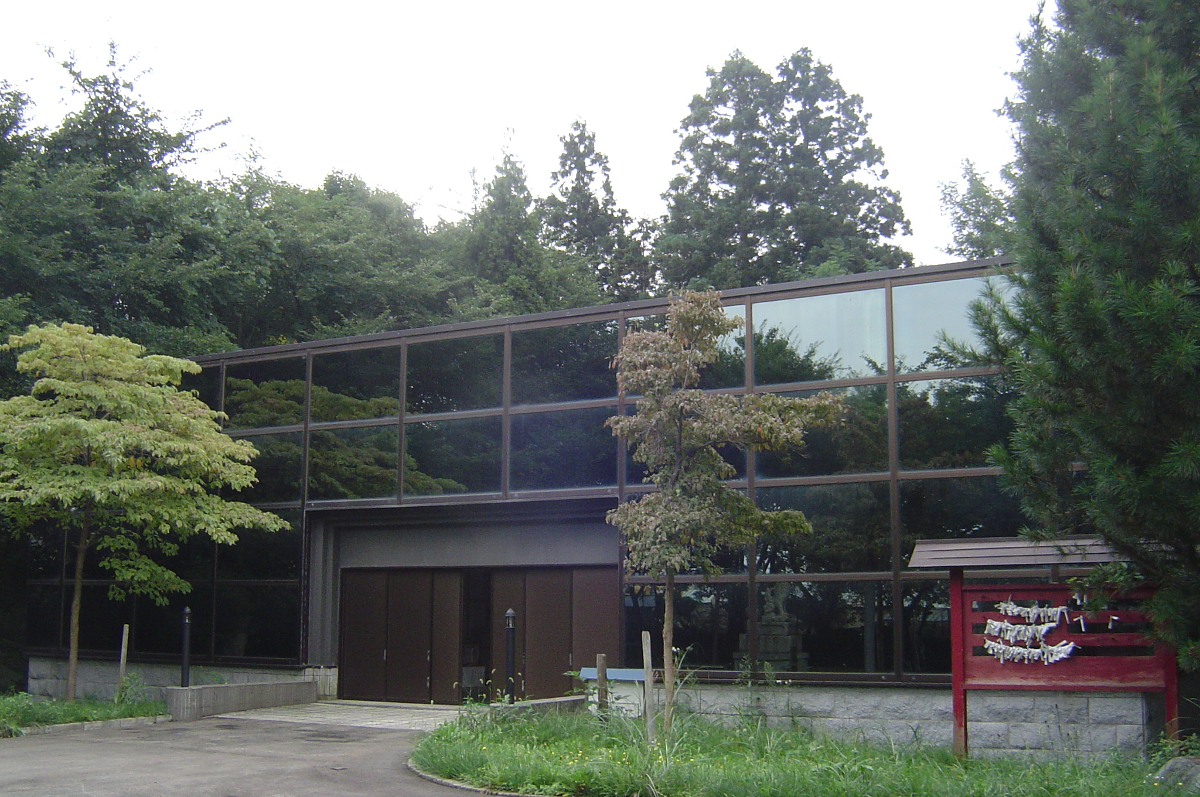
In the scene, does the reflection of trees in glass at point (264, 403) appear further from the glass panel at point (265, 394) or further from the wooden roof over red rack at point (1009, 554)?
the wooden roof over red rack at point (1009, 554)

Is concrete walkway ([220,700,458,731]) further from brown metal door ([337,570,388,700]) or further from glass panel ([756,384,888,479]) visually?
glass panel ([756,384,888,479])

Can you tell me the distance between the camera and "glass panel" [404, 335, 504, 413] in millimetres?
18594

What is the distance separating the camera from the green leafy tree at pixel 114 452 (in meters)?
17.1

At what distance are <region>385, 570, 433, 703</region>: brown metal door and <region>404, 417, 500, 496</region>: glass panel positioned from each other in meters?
1.91

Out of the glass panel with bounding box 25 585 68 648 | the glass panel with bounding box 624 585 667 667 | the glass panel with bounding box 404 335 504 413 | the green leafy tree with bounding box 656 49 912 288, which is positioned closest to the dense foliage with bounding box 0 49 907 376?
the green leafy tree with bounding box 656 49 912 288

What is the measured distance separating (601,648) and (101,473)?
27.5ft

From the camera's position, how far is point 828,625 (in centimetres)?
1480

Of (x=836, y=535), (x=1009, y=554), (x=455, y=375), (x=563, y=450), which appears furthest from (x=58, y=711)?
(x=1009, y=554)

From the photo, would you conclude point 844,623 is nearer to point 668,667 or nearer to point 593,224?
point 668,667

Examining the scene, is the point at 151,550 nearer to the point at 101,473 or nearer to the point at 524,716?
the point at 101,473

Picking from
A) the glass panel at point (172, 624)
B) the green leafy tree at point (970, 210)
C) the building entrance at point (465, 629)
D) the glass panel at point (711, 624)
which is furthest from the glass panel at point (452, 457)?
the green leafy tree at point (970, 210)

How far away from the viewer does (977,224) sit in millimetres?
33719

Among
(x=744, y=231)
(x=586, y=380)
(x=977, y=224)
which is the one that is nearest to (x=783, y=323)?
(x=586, y=380)

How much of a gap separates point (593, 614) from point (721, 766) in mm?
8024
